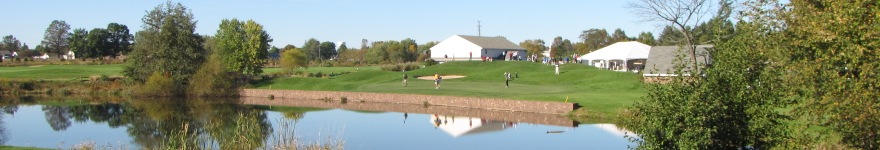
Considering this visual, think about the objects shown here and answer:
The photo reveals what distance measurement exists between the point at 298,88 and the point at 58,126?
84.3ft

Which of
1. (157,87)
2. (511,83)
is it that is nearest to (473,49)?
(511,83)

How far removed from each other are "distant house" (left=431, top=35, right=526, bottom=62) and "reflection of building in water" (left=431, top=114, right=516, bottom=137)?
47.7m

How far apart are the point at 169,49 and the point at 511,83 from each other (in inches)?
1070

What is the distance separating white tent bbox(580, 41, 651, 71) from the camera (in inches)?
2566

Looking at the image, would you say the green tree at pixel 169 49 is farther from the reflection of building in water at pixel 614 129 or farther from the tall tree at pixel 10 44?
the tall tree at pixel 10 44

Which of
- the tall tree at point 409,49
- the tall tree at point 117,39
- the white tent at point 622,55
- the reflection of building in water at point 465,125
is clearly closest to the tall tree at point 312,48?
the tall tree at point 409,49

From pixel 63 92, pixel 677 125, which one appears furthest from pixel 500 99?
pixel 63 92

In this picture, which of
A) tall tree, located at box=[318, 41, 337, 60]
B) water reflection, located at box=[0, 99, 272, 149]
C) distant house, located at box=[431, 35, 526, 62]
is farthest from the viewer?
tall tree, located at box=[318, 41, 337, 60]

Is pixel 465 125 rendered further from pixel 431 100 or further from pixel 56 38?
pixel 56 38

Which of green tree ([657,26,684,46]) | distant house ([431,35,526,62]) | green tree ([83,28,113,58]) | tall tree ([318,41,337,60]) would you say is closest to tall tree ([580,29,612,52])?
green tree ([657,26,684,46])

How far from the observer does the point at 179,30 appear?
6606 cm

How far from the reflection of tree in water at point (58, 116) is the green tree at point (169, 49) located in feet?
40.7

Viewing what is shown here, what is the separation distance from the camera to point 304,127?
115 feet

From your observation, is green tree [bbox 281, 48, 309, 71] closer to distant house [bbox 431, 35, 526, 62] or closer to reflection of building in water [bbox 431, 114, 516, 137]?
distant house [bbox 431, 35, 526, 62]
